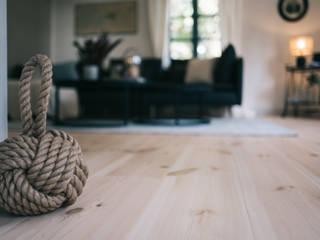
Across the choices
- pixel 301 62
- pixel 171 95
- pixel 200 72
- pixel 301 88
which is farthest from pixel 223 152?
pixel 301 88

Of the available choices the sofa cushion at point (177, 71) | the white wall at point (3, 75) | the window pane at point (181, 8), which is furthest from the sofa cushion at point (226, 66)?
the white wall at point (3, 75)

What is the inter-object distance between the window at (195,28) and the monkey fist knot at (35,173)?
4.70 meters

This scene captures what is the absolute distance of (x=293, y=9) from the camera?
4.61 m

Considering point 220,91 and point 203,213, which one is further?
point 220,91

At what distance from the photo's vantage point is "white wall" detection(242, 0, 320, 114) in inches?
184

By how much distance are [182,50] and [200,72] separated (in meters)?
1.46

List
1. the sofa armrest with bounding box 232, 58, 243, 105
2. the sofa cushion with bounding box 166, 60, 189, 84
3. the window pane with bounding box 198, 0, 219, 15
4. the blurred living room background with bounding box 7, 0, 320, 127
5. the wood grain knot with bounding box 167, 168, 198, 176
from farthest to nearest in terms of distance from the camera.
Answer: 1. the window pane with bounding box 198, 0, 219, 15
2. the sofa cushion with bounding box 166, 60, 189, 84
3. the blurred living room background with bounding box 7, 0, 320, 127
4. the sofa armrest with bounding box 232, 58, 243, 105
5. the wood grain knot with bounding box 167, 168, 198, 176

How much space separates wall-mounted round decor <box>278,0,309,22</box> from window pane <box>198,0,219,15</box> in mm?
1008

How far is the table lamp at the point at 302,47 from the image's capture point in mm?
4176

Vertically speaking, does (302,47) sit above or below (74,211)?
above

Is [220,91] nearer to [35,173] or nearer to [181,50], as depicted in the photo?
[181,50]

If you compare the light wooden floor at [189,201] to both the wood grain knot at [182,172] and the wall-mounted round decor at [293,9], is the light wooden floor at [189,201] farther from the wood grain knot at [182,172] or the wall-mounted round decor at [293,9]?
the wall-mounted round decor at [293,9]

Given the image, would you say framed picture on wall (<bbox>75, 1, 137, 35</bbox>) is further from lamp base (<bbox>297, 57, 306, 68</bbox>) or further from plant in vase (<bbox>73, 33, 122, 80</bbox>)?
lamp base (<bbox>297, 57, 306, 68</bbox>)

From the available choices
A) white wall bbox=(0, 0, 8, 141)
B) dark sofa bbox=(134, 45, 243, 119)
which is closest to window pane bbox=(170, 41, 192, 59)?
dark sofa bbox=(134, 45, 243, 119)
